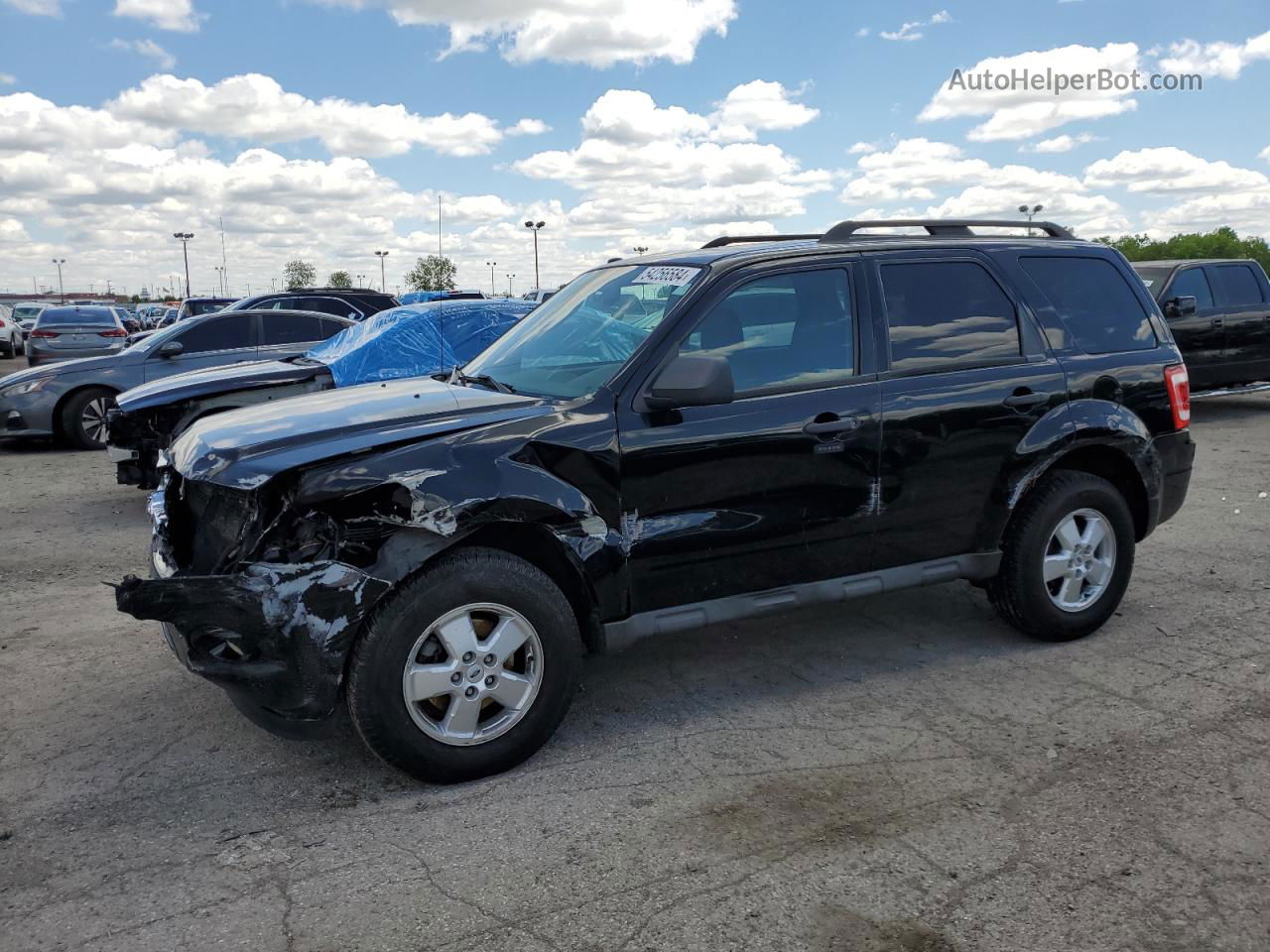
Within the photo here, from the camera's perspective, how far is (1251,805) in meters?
3.46

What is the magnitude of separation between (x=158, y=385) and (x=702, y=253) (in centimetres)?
545

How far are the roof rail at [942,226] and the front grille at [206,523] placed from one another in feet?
9.16

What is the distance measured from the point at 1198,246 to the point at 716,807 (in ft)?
304

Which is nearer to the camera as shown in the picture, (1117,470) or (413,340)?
(1117,470)

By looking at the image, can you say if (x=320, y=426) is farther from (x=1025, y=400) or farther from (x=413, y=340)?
(x=413, y=340)

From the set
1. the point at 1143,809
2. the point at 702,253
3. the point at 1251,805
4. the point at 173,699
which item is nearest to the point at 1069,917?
the point at 1143,809

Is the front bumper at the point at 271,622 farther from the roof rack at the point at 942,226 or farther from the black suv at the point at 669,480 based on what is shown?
the roof rack at the point at 942,226

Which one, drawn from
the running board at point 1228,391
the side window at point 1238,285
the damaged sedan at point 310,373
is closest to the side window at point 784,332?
the damaged sedan at point 310,373

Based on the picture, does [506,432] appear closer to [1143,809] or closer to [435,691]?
[435,691]

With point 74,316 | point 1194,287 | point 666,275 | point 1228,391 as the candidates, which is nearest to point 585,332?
point 666,275

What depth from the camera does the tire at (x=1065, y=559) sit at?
4832 mm

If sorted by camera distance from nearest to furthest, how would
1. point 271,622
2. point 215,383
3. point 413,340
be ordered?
point 271,622 → point 215,383 → point 413,340

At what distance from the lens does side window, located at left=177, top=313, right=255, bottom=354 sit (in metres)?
11.5

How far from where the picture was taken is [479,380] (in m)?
4.61
